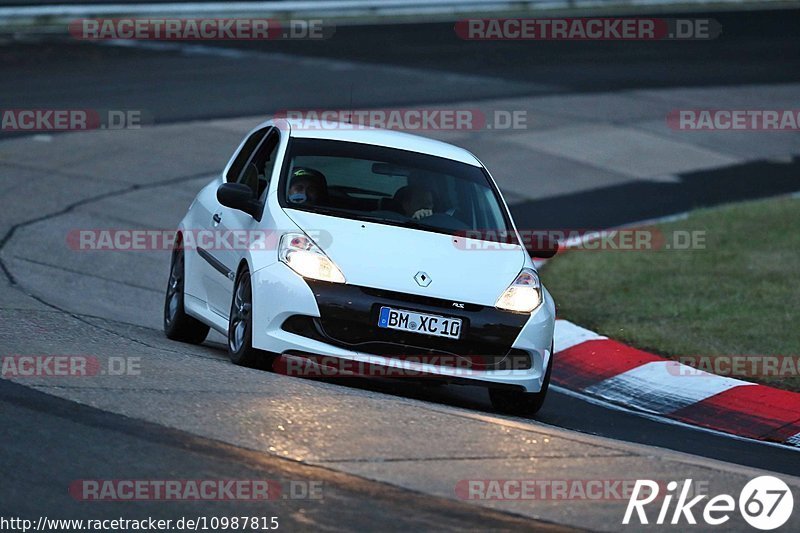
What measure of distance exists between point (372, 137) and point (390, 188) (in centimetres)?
41

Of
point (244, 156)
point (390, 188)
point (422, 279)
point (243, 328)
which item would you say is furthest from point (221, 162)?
point (422, 279)

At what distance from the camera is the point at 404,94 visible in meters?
22.9

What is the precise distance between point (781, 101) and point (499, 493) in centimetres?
2015

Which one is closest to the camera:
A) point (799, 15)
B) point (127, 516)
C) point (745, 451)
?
point (127, 516)

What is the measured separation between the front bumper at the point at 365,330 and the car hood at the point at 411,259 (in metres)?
0.06

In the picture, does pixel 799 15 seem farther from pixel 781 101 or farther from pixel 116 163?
pixel 116 163

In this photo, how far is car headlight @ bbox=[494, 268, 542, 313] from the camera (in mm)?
8266

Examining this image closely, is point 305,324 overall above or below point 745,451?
above

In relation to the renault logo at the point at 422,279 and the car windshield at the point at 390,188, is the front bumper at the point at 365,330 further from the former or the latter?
the car windshield at the point at 390,188

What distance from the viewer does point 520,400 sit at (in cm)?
863

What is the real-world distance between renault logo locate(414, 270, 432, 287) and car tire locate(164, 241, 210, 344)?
7.29ft

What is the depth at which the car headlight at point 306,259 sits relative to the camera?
318 inches

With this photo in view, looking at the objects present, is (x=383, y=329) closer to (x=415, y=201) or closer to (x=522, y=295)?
(x=522, y=295)

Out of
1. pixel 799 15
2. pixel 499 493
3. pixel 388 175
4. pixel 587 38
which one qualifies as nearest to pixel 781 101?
pixel 587 38
